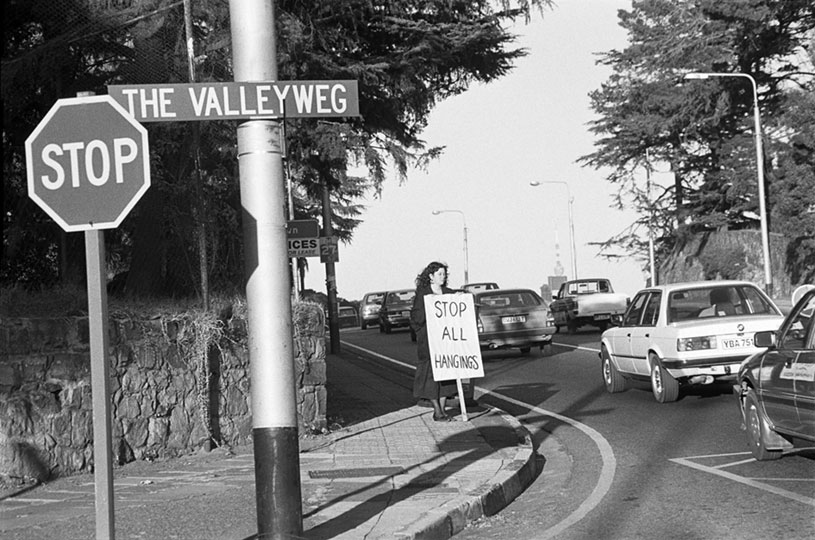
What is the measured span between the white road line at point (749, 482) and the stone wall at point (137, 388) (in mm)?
4061

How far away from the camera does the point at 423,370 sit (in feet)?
44.0

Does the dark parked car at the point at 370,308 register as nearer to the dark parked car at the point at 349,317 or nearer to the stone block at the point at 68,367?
the dark parked car at the point at 349,317

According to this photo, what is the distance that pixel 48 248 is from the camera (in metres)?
12.3

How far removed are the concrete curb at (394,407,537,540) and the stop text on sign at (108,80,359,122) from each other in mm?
2792

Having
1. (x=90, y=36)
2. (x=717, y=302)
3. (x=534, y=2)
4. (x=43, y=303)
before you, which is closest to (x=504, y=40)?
(x=534, y=2)

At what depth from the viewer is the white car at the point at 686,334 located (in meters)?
14.0

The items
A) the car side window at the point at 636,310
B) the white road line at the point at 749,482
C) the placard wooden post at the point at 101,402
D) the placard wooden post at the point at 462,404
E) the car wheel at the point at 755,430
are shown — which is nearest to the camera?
the placard wooden post at the point at 101,402

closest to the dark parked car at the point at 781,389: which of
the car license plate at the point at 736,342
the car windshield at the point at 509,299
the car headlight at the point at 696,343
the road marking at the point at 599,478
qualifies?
the road marking at the point at 599,478

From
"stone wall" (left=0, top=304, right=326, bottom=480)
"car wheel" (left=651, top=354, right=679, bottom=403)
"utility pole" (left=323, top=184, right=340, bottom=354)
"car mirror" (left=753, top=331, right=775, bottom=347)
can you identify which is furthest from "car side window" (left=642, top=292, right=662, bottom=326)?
"utility pole" (left=323, top=184, right=340, bottom=354)

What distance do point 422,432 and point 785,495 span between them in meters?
4.77

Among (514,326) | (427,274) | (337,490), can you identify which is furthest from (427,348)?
(514,326)

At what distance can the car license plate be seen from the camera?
14.1 meters

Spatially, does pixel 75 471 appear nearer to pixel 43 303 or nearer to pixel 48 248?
pixel 43 303

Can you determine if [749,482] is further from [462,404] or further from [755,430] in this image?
[462,404]
